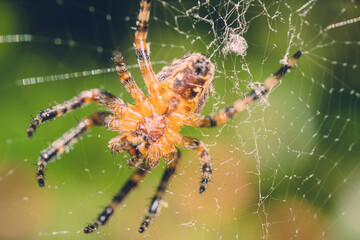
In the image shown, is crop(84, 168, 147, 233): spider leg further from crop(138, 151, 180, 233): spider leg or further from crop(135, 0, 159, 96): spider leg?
A: crop(135, 0, 159, 96): spider leg

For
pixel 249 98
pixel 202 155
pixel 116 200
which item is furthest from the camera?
pixel 116 200

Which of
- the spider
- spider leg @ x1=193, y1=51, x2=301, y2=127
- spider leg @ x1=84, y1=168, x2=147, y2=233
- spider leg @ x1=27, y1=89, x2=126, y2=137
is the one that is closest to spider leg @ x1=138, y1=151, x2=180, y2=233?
the spider

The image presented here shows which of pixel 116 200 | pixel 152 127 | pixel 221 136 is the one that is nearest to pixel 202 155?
pixel 152 127

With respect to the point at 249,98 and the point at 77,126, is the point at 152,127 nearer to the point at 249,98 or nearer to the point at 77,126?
the point at 77,126

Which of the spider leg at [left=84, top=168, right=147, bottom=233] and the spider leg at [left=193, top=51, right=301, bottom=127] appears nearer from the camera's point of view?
the spider leg at [left=193, top=51, right=301, bottom=127]

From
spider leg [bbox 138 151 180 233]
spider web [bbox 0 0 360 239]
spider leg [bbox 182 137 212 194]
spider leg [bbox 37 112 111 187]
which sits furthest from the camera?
spider web [bbox 0 0 360 239]

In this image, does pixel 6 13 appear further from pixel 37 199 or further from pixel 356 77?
pixel 356 77
